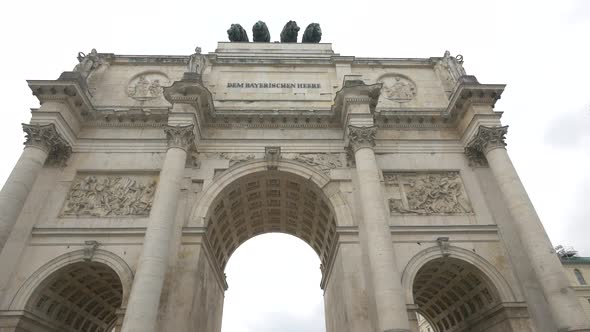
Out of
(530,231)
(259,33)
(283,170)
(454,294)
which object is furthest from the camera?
(259,33)

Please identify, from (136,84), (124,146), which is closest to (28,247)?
(124,146)

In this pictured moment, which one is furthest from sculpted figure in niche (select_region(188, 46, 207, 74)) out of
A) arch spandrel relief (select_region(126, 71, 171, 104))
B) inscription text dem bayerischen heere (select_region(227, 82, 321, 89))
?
arch spandrel relief (select_region(126, 71, 171, 104))

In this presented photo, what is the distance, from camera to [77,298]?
625 inches

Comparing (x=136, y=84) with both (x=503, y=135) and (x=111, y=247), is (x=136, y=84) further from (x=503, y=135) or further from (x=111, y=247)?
(x=503, y=135)

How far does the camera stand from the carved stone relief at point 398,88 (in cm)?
1994

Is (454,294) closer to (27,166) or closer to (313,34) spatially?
(313,34)

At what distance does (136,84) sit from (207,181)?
25.2 ft

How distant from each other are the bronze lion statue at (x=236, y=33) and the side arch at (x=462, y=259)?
704 inches

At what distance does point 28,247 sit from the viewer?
14164mm

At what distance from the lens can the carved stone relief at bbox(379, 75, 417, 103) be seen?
1994 cm

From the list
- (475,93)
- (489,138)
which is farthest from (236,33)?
(489,138)

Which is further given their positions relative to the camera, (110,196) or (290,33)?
(290,33)

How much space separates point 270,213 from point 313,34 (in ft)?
41.5

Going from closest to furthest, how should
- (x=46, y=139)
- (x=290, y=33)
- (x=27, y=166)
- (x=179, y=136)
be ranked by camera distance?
(x=27, y=166), (x=46, y=139), (x=179, y=136), (x=290, y=33)
